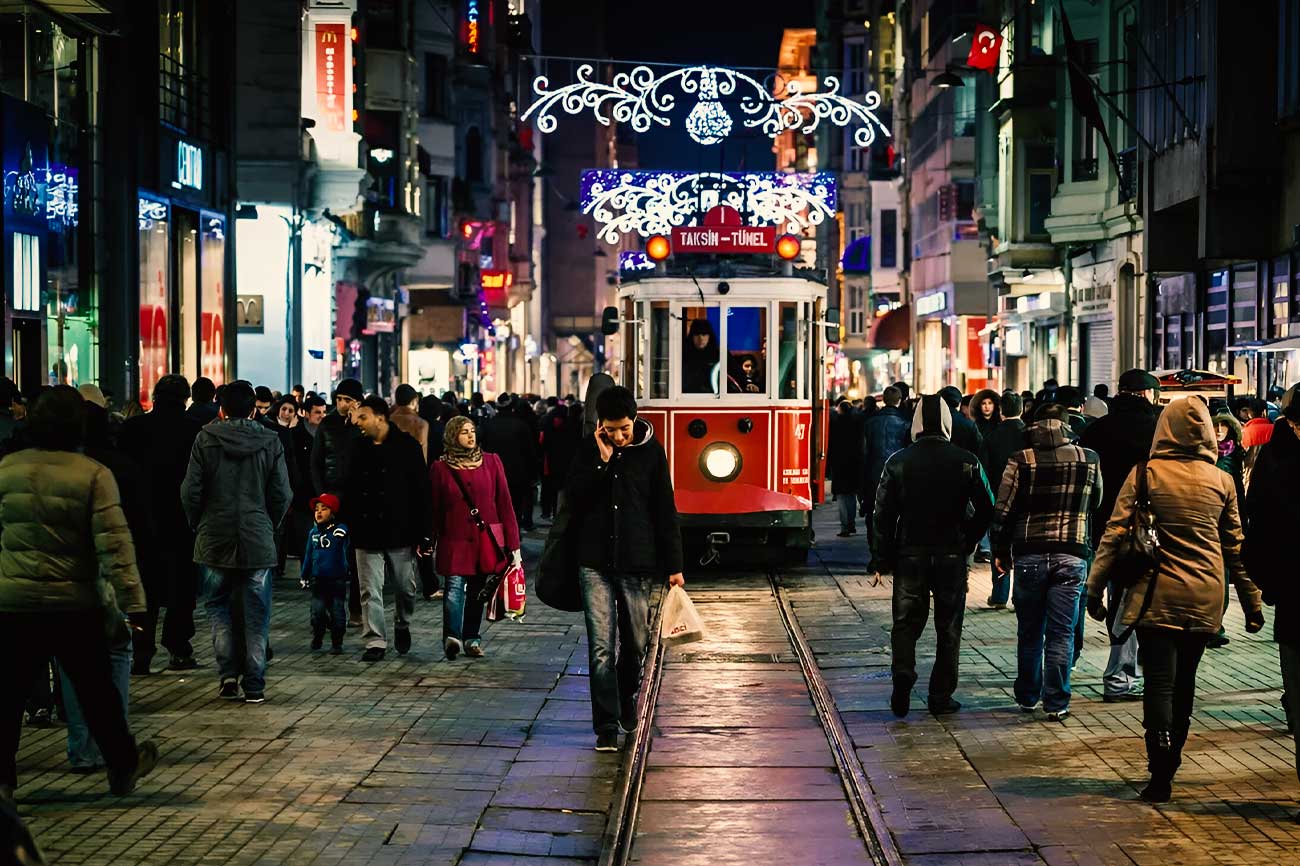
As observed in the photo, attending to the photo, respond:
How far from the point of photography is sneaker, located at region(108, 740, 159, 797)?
8.99 meters

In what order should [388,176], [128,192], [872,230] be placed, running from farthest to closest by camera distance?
[872,230]
[388,176]
[128,192]

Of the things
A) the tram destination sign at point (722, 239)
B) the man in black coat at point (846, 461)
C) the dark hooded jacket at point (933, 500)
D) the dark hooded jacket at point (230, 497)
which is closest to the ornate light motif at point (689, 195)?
the tram destination sign at point (722, 239)

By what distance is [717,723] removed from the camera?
1173cm

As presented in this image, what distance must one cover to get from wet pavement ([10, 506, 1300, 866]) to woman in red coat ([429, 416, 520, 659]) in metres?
0.70

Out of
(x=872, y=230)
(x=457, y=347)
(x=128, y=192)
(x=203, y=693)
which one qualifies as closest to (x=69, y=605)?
(x=203, y=693)

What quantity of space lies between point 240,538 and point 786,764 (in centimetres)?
363

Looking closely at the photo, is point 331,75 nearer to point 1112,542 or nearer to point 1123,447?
point 1123,447

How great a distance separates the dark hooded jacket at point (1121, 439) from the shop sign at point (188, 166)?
17.4 metres

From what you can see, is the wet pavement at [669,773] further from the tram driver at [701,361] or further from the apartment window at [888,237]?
the apartment window at [888,237]

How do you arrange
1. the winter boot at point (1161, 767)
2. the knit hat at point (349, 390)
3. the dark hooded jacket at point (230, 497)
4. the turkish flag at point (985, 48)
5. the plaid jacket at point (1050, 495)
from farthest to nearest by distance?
1. the turkish flag at point (985, 48)
2. the knit hat at point (349, 390)
3. the dark hooded jacket at point (230, 497)
4. the plaid jacket at point (1050, 495)
5. the winter boot at point (1161, 767)

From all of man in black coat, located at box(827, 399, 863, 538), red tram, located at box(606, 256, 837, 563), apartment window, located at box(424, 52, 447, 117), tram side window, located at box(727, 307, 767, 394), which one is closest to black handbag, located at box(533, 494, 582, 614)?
red tram, located at box(606, 256, 837, 563)

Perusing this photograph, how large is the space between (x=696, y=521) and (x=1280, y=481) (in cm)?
1197

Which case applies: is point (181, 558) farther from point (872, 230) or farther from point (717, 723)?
point (872, 230)

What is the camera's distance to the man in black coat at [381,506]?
544 inches
